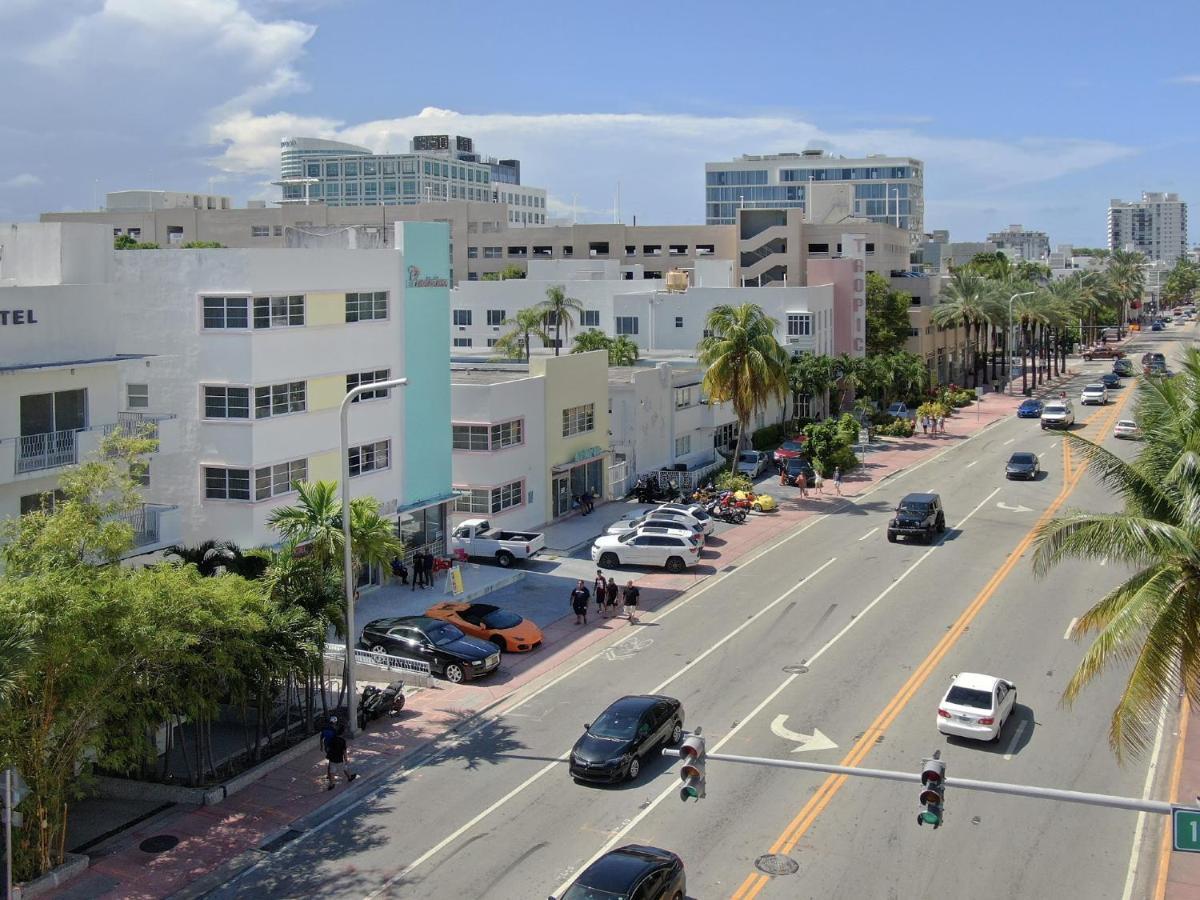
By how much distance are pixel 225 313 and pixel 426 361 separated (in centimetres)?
919

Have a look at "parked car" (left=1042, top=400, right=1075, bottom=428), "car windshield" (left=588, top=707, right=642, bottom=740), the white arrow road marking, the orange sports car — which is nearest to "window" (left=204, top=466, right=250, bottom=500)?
the orange sports car

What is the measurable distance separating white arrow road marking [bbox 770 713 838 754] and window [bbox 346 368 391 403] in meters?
18.7

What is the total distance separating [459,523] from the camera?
48.2m

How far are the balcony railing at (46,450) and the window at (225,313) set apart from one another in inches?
312

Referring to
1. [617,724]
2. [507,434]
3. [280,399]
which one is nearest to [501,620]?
[280,399]

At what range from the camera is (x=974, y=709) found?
27.2 m

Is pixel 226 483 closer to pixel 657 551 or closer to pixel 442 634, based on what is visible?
pixel 442 634

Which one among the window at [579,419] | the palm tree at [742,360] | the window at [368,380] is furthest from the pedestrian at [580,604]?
the palm tree at [742,360]

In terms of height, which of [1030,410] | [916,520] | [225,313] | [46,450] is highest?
[225,313]

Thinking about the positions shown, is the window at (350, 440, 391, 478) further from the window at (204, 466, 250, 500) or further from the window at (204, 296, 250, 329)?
the window at (204, 296, 250, 329)

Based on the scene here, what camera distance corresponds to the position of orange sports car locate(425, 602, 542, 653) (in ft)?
117

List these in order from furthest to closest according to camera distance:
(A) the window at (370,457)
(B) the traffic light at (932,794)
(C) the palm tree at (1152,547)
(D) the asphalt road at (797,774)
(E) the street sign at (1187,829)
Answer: (A) the window at (370,457) → (D) the asphalt road at (797,774) → (C) the palm tree at (1152,547) → (B) the traffic light at (932,794) → (E) the street sign at (1187,829)

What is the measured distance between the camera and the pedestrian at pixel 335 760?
25766mm

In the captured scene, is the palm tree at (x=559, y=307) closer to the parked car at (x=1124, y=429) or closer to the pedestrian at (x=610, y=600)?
the parked car at (x=1124, y=429)
